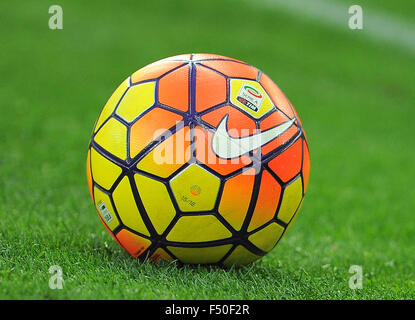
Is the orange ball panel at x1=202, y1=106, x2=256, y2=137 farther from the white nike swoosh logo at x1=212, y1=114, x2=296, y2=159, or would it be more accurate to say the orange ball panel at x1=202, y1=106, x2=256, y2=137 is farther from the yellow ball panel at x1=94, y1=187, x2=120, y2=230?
the yellow ball panel at x1=94, y1=187, x2=120, y2=230

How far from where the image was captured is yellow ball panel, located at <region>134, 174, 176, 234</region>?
131 inches

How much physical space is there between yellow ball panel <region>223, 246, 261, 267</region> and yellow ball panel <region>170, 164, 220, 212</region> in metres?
0.40

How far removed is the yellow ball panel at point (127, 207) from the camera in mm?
3422

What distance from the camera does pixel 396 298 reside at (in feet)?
11.7

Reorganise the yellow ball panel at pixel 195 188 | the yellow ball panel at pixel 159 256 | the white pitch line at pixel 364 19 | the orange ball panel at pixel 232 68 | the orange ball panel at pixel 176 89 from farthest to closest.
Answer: the white pitch line at pixel 364 19 → the orange ball panel at pixel 232 68 → the yellow ball panel at pixel 159 256 → the orange ball panel at pixel 176 89 → the yellow ball panel at pixel 195 188

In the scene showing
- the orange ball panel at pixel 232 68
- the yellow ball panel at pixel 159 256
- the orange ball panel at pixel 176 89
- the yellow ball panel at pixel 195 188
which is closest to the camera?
the yellow ball panel at pixel 195 188

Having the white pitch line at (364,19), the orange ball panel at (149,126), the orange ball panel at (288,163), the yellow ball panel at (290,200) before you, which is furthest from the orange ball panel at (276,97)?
the white pitch line at (364,19)

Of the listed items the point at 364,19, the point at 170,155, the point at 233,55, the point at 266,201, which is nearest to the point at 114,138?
the point at 170,155

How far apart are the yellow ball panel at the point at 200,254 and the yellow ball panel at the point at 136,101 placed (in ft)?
2.78

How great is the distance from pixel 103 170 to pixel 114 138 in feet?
0.71

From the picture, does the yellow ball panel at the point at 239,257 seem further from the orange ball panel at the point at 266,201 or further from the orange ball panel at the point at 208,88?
the orange ball panel at the point at 208,88
